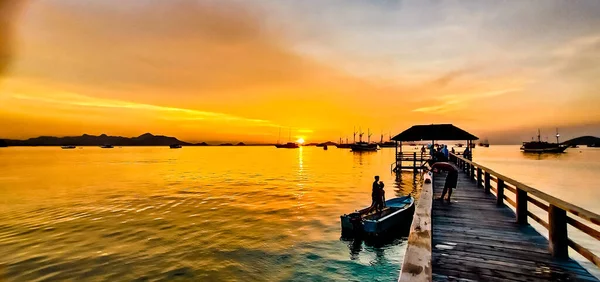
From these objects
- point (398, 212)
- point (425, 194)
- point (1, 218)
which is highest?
point (425, 194)

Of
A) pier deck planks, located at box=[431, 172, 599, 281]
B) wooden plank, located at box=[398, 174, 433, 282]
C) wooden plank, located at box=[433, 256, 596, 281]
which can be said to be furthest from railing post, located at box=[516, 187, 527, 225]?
wooden plank, located at box=[433, 256, 596, 281]

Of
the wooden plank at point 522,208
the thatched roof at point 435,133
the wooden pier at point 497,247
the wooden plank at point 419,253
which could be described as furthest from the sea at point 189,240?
the thatched roof at point 435,133

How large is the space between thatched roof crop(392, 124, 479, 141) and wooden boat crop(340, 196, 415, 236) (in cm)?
1922

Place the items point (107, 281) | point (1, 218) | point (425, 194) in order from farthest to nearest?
point (1, 218)
point (107, 281)
point (425, 194)

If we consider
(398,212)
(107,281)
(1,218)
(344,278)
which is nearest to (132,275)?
(107,281)

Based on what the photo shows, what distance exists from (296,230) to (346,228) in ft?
11.3

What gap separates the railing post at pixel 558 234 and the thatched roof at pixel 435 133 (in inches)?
1138

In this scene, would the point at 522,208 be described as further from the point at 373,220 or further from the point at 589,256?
the point at 373,220

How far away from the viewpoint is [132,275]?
11.0 metres

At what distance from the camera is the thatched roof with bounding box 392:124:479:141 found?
3216cm

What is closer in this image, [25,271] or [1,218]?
[25,271]

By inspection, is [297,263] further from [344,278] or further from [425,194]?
[425,194]

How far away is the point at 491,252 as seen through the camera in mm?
5664

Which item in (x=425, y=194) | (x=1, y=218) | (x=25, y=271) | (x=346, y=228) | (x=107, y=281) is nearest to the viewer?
(x=425, y=194)
